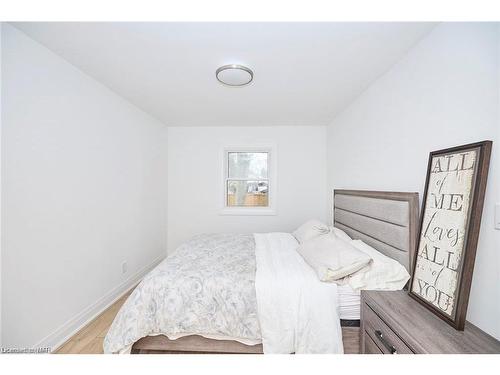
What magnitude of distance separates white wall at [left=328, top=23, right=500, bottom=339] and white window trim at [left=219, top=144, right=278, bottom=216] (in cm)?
160

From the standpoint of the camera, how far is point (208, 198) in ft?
12.4

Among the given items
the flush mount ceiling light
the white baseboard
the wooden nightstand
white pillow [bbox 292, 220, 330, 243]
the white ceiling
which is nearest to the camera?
Result: the wooden nightstand

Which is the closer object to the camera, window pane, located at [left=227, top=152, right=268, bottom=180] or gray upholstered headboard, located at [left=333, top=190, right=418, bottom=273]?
gray upholstered headboard, located at [left=333, top=190, right=418, bottom=273]

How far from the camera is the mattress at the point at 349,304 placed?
1.52m

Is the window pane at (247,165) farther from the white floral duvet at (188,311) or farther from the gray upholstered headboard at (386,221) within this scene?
the white floral duvet at (188,311)

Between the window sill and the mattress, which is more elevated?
the window sill

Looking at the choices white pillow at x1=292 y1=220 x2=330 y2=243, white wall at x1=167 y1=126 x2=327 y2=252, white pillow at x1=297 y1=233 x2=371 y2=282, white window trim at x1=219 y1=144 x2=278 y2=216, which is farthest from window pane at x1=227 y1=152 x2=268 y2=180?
white pillow at x1=297 y1=233 x2=371 y2=282

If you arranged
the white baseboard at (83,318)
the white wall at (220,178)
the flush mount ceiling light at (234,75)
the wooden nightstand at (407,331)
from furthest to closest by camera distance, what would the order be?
1. the white wall at (220,178)
2. the flush mount ceiling light at (234,75)
3. the white baseboard at (83,318)
4. the wooden nightstand at (407,331)

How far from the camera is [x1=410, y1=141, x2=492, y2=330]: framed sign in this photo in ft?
3.20

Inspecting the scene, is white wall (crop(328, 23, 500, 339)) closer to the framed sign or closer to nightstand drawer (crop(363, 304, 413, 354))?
the framed sign

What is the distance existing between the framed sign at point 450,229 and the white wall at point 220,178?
7.83 ft

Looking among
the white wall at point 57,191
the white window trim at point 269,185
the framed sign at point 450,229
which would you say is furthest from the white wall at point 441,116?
the white wall at point 57,191

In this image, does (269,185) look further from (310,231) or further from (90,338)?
(90,338)

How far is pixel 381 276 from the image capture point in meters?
1.50
